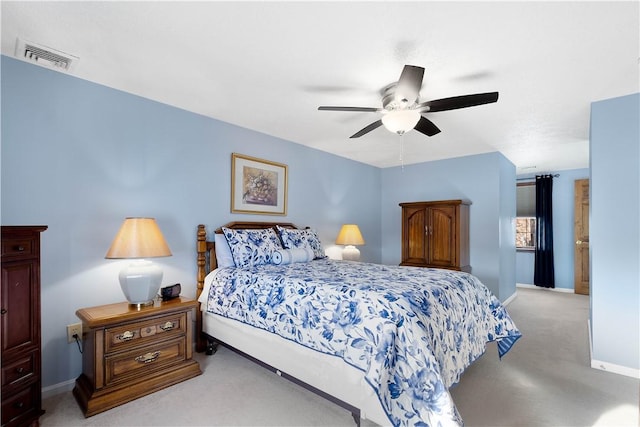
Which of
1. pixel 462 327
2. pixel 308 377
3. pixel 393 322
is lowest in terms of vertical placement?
pixel 308 377

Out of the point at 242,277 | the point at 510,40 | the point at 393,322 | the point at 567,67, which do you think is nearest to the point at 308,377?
the point at 393,322

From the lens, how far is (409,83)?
201cm

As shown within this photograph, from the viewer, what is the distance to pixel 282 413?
204 centimetres

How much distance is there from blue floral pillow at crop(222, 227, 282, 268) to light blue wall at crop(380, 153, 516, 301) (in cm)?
296

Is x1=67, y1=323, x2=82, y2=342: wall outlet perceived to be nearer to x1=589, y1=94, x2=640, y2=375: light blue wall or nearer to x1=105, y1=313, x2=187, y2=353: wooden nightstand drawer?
x1=105, y1=313, x2=187, y2=353: wooden nightstand drawer

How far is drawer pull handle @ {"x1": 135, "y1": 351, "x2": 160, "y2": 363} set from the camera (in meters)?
2.26

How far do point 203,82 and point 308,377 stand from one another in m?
2.36

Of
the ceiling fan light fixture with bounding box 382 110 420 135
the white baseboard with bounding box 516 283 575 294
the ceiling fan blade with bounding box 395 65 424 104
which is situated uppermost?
the ceiling fan blade with bounding box 395 65 424 104

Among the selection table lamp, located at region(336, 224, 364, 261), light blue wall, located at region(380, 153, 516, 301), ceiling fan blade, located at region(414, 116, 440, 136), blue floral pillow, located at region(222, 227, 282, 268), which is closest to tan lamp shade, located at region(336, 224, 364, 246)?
table lamp, located at region(336, 224, 364, 261)

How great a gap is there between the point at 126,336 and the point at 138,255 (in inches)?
22.4

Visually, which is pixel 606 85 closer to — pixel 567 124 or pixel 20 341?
pixel 567 124

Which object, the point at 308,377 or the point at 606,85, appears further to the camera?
the point at 606,85

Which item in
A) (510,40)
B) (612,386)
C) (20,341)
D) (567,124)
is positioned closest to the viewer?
(20,341)

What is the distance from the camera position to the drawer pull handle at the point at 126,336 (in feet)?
7.11
